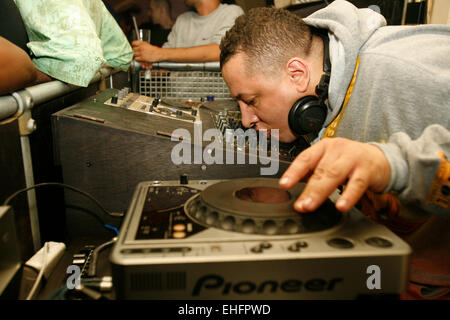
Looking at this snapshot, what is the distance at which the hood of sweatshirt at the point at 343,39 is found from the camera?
96cm

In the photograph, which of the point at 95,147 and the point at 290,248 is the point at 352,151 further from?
the point at 95,147

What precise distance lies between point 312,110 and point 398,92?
0.77 feet

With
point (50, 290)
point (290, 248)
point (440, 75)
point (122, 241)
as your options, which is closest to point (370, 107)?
point (440, 75)

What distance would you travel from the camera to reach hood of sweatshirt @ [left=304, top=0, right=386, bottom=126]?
959mm

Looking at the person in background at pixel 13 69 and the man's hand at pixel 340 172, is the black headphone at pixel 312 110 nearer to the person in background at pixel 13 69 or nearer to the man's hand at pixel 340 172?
the man's hand at pixel 340 172

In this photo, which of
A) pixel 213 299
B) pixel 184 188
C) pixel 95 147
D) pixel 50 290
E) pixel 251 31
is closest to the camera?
pixel 213 299

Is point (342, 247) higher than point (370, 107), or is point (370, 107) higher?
point (370, 107)

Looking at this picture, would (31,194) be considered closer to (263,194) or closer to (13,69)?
(13,69)

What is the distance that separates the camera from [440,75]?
0.77 m

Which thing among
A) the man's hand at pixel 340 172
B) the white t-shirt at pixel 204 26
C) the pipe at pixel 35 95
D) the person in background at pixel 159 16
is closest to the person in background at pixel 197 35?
the white t-shirt at pixel 204 26

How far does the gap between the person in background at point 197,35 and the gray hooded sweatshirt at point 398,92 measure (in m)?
1.00

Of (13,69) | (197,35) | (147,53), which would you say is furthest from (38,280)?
(197,35)

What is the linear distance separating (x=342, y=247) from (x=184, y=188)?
34cm

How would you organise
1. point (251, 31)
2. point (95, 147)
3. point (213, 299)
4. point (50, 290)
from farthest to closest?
point (251, 31) < point (95, 147) < point (50, 290) < point (213, 299)
